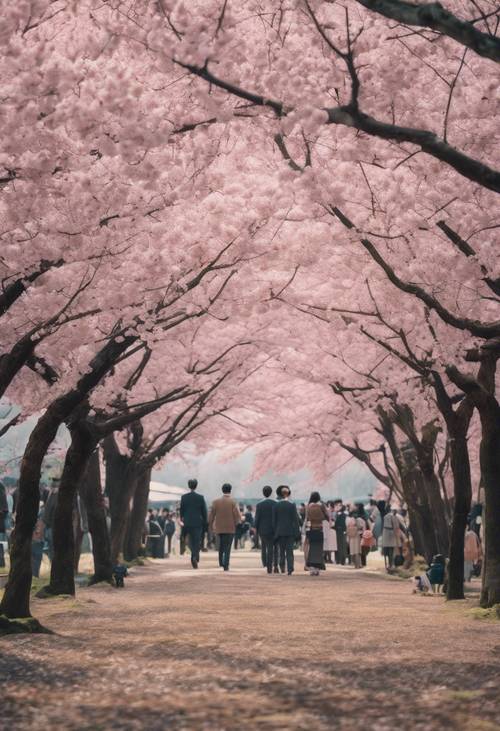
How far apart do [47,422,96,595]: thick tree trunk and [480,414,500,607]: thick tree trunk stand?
19.7ft

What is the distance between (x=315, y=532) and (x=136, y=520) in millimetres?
7475

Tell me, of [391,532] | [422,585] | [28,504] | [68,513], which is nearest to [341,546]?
[391,532]

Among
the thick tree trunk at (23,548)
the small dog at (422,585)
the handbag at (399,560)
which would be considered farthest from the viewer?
the handbag at (399,560)

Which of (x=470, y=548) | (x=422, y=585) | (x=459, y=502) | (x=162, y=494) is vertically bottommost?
(x=422, y=585)

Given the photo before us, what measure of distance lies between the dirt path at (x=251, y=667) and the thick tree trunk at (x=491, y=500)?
575mm

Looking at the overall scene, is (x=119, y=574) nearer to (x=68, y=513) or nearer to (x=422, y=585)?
(x=68, y=513)

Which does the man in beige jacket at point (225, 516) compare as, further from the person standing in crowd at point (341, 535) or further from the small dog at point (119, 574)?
the person standing in crowd at point (341, 535)

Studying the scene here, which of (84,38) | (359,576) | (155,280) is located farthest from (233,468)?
(84,38)

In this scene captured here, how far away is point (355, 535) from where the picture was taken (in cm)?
3141

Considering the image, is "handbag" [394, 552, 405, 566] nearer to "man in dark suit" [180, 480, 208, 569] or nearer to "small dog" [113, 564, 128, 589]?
"man in dark suit" [180, 480, 208, 569]

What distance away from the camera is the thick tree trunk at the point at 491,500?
14391 millimetres

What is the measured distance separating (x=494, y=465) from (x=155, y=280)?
5384 millimetres

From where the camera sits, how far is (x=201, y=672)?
8.73m

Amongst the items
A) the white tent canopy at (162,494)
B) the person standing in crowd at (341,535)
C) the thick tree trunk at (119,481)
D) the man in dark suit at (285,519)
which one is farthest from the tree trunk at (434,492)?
the white tent canopy at (162,494)
